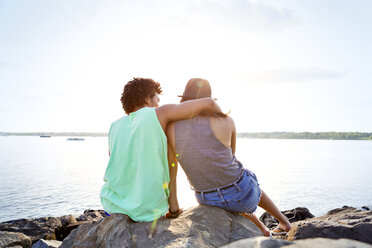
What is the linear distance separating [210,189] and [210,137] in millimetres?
621

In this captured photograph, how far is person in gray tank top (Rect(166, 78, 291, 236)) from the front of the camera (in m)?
2.86

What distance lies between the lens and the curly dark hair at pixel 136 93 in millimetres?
3184

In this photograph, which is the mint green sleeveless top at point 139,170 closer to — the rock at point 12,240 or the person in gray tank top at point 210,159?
the person in gray tank top at point 210,159

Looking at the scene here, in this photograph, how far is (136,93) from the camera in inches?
125

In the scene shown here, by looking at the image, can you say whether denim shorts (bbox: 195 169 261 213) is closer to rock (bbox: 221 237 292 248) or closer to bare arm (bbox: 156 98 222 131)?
bare arm (bbox: 156 98 222 131)

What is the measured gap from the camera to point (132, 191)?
2932mm

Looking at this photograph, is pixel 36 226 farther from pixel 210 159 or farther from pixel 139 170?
pixel 210 159

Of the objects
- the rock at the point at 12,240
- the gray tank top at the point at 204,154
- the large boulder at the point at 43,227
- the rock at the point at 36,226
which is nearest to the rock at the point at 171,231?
the gray tank top at the point at 204,154

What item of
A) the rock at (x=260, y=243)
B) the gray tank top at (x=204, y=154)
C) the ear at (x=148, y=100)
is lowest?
the rock at (x=260, y=243)

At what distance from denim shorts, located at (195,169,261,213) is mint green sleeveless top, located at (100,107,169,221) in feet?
1.63

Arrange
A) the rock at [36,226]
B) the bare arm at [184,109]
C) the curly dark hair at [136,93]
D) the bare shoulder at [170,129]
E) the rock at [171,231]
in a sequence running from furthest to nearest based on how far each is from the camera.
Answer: the rock at [36,226] < the curly dark hair at [136,93] < the bare shoulder at [170,129] < the bare arm at [184,109] < the rock at [171,231]

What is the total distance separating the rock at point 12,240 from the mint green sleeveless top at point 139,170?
3383 mm

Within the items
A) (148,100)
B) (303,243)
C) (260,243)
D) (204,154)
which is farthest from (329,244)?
(148,100)

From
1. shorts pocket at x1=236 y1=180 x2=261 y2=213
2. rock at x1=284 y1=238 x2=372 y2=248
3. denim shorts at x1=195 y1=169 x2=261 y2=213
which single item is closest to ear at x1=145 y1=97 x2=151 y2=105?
denim shorts at x1=195 y1=169 x2=261 y2=213
